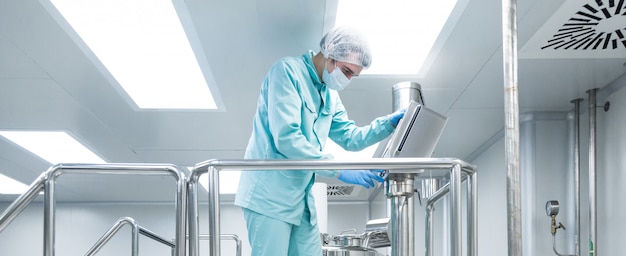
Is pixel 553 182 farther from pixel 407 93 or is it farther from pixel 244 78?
pixel 244 78

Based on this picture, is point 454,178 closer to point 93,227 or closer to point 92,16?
point 92,16

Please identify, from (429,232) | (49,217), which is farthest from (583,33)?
(49,217)

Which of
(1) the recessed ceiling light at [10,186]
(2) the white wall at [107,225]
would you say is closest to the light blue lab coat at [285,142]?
(1) the recessed ceiling light at [10,186]

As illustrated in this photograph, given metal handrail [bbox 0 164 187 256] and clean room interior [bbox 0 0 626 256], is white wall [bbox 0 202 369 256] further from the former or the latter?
metal handrail [bbox 0 164 187 256]

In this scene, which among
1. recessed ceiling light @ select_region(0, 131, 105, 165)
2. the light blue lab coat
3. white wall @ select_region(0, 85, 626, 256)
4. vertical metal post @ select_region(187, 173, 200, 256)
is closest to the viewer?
vertical metal post @ select_region(187, 173, 200, 256)

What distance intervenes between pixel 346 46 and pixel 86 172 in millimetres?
1067

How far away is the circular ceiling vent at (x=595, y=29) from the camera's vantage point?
107 inches

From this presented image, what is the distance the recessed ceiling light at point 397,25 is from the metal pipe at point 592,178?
3.31 feet

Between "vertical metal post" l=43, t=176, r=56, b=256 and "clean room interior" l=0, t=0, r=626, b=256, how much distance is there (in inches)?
8.8

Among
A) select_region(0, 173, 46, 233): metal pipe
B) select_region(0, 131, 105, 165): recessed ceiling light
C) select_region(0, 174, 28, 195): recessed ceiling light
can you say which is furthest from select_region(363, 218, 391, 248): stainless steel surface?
select_region(0, 174, 28, 195): recessed ceiling light

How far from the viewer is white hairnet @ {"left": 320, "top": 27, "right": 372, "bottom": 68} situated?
2494 millimetres

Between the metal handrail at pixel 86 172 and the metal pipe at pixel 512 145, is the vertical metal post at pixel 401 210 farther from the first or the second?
the metal handrail at pixel 86 172

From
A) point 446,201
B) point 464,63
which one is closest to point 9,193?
point 446,201

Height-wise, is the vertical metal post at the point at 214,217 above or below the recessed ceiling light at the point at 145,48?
below
